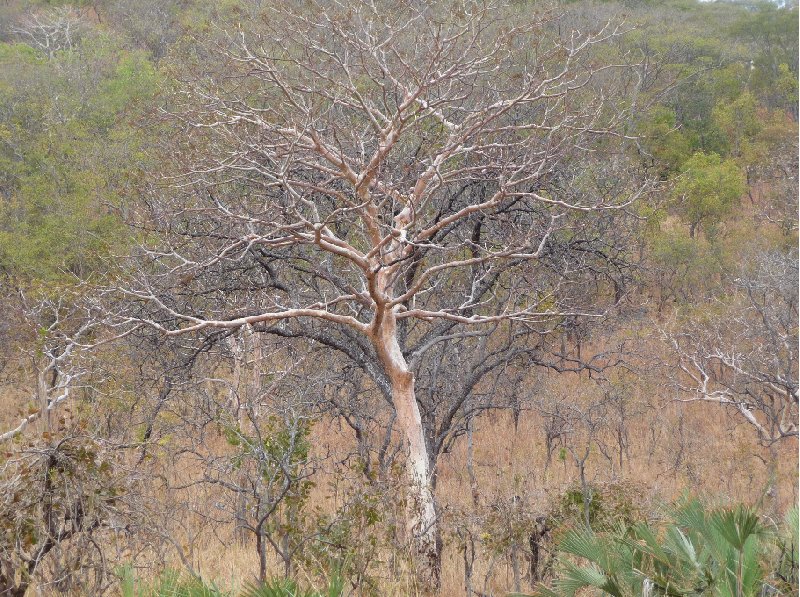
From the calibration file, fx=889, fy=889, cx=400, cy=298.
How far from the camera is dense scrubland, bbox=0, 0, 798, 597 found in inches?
196

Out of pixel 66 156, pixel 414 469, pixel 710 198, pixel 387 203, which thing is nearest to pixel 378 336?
pixel 414 469

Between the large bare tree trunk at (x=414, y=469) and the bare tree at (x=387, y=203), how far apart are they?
0.01m

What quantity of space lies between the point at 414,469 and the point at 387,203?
3.01 m

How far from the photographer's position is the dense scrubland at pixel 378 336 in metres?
4.97

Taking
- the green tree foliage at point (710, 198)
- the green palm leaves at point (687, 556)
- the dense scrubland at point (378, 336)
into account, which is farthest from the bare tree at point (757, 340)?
the green palm leaves at point (687, 556)

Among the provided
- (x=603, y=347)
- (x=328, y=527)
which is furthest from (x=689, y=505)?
(x=603, y=347)

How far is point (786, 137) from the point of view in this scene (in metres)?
26.6

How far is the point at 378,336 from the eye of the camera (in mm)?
6273

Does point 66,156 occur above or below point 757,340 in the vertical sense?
below

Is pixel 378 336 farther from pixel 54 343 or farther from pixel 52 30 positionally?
pixel 52 30

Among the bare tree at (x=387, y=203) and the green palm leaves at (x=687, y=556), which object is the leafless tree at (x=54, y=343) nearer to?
the bare tree at (x=387, y=203)

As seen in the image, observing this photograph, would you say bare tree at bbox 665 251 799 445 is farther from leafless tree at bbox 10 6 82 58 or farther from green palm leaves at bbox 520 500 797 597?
leafless tree at bbox 10 6 82 58

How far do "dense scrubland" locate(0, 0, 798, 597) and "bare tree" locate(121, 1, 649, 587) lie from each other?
0.20 feet

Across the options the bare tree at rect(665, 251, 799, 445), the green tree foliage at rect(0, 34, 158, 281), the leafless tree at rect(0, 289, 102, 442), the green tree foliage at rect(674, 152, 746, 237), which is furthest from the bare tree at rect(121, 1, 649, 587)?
the green tree foliage at rect(674, 152, 746, 237)
